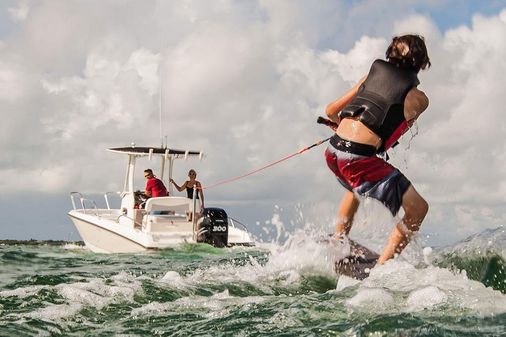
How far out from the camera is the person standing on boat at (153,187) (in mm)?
18859

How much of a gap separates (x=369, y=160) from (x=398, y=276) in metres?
1.07

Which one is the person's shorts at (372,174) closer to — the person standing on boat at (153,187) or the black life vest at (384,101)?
the black life vest at (384,101)

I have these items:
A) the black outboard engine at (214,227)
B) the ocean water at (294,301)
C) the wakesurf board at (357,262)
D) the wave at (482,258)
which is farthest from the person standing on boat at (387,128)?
the black outboard engine at (214,227)

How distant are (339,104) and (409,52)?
0.83 meters

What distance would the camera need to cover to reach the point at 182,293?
18.8 feet

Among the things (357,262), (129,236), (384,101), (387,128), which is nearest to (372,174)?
A: (387,128)

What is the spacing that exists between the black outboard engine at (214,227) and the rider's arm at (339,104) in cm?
1070

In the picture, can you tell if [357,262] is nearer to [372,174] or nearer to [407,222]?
[407,222]

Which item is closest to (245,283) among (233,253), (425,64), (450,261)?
(450,261)

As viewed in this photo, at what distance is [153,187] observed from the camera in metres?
18.9

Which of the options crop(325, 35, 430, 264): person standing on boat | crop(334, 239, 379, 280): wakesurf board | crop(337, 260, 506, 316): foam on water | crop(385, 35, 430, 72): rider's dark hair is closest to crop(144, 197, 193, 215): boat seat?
crop(334, 239, 379, 280): wakesurf board

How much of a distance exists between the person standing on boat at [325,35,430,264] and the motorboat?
439 inches

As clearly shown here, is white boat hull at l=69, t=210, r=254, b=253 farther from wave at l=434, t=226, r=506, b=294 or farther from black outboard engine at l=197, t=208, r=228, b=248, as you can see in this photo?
wave at l=434, t=226, r=506, b=294

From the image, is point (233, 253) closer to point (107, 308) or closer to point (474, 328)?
point (107, 308)
